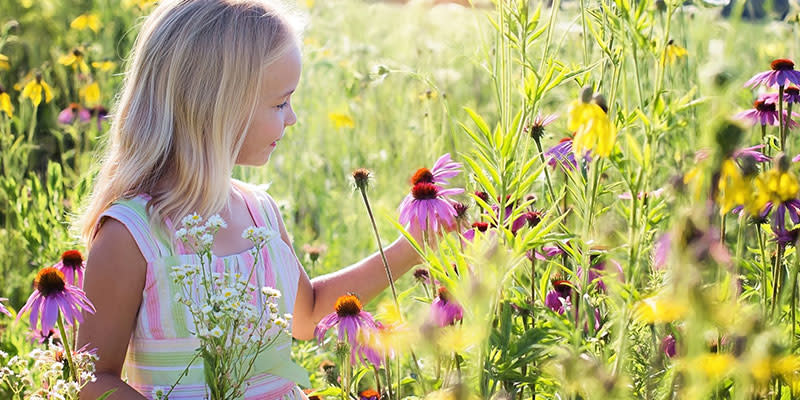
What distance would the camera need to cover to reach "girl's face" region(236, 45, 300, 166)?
1.40m

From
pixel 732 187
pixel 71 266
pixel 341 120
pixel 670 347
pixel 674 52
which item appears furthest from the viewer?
pixel 341 120

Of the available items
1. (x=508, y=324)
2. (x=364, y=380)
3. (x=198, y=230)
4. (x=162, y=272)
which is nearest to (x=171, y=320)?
(x=162, y=272)

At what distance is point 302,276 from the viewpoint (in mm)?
1593

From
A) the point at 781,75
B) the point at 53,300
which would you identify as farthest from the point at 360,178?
the point at 781,75

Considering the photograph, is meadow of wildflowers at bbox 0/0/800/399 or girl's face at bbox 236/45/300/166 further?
girl's face at bbox 236/45/300/166

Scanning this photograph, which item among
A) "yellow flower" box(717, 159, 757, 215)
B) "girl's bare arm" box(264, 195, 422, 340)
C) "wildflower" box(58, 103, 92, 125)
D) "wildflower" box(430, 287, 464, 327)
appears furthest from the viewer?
"wildflower" box(58, 103, 92, 125)

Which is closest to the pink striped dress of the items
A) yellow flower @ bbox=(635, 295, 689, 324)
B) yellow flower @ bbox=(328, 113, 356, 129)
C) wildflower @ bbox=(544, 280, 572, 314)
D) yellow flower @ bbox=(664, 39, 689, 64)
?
wildflower @ bbox=(544, 280, 572, 314)

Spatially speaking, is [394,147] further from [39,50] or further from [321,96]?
[39,50]

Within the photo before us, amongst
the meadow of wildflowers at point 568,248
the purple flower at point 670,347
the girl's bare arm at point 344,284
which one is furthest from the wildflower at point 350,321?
the purple flower at point 670,347

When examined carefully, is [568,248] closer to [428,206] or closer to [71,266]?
[428,206]

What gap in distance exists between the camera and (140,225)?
51.6 inches

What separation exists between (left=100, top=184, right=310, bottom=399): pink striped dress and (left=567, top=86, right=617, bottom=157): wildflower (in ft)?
2.34

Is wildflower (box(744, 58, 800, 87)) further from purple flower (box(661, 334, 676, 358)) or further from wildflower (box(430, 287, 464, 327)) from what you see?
wildflower (box(430, 287, 464, 327))

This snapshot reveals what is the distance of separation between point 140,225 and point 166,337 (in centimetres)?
18
